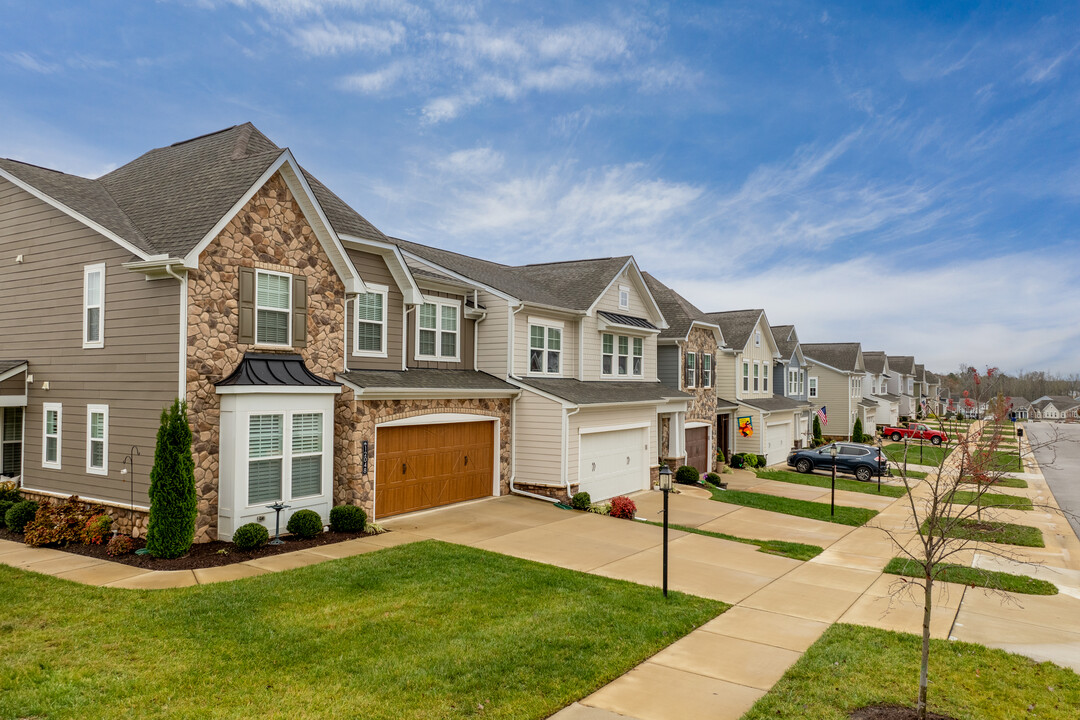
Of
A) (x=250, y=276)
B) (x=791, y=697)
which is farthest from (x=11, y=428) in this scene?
(x=791, y=697)

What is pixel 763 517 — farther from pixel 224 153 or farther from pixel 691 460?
pixel 224 153

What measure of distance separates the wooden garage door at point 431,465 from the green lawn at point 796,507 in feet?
28.8

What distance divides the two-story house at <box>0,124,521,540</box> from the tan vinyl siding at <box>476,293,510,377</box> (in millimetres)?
2569

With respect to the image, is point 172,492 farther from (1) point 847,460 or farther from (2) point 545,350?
(1) point 847,460

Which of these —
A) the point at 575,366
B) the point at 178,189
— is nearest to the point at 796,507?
the point at 575,366

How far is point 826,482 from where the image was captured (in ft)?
92.1

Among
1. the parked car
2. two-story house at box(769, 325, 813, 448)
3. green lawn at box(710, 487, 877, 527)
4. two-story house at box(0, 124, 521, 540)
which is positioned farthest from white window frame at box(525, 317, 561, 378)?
two-story house at box(769, 325, 813, 448)

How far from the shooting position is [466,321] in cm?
1939

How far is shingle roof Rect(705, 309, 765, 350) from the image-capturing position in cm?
3394

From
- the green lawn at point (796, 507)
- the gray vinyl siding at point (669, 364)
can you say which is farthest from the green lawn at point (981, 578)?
the gray vinyl siding at point (669, 364)

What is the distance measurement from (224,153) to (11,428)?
335 inches

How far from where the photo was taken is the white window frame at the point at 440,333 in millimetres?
17609

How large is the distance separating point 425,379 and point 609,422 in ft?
22.9

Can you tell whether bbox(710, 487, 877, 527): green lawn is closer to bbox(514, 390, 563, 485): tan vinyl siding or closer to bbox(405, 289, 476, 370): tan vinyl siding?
bbox(514, 390, 563, 485): tan vinyl siding
